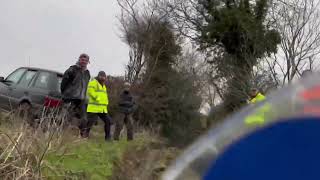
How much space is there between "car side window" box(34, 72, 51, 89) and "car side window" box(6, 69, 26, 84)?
448 millimetres

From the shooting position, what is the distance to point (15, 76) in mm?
13156

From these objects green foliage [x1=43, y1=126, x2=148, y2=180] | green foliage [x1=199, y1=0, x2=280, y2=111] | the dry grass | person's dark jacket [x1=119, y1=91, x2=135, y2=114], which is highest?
green foliage [x1=199, y1=0, x2=280, y2=111]

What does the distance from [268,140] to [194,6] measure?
111ft

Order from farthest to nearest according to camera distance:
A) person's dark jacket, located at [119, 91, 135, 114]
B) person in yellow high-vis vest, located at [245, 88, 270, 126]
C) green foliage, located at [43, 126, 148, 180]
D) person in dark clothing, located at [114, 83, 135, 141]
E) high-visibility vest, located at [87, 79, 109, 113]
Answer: person's dark jacket, located at [119, 91, 135, 114] → person in dark clothing, located at [114, 83, 135, 141] → high-visibility vest, located at [87, 79, 109, 113] → green foliage, located at [43, 126, 148, 180] → person in yellow high-vis vest, located at [245, 88, 270, 126]

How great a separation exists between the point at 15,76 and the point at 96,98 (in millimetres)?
2721

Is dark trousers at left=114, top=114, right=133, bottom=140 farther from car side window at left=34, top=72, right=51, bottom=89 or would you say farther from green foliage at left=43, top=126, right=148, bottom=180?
green foliage at left=43, top=126, right=148, bottom=180

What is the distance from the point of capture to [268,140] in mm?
1113

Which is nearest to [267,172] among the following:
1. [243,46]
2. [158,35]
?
[243,46]

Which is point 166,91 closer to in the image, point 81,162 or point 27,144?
point 81,162

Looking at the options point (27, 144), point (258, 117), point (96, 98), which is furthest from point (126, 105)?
point (258, 117)

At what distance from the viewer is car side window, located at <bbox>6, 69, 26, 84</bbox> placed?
1303cm

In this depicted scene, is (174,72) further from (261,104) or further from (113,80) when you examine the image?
(261,104)

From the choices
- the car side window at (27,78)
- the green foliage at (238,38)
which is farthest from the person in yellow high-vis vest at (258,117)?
the green foliage at (238,38)

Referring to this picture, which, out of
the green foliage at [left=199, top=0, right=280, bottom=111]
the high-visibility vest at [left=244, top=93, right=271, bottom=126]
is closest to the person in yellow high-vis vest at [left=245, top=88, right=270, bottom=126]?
the high-visibility vest at [left=244, top=93, right=271, bottom=126]
